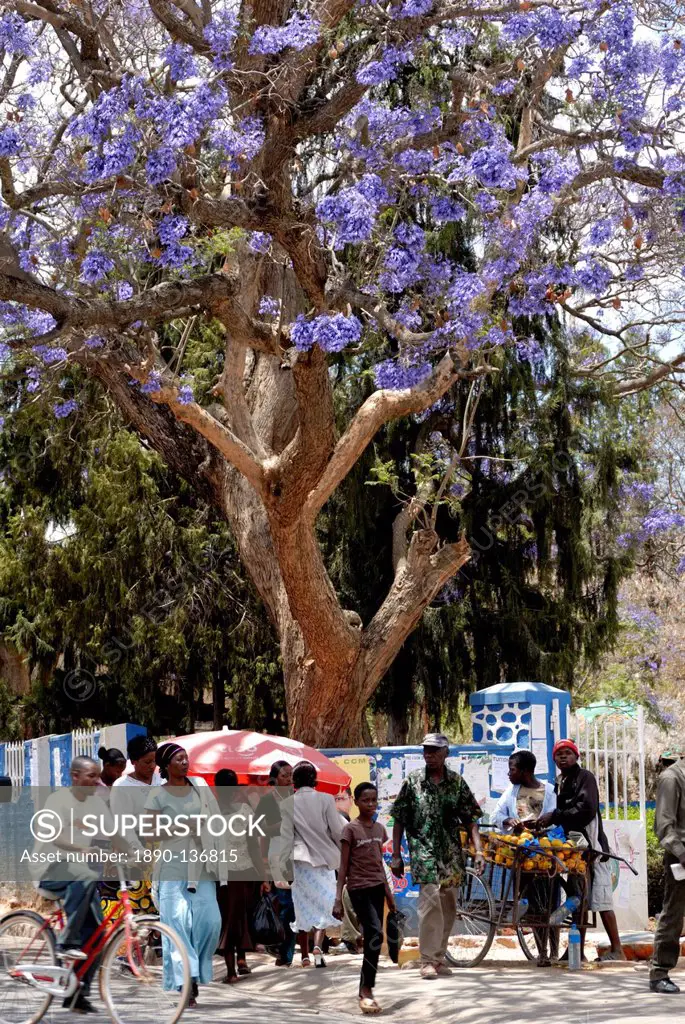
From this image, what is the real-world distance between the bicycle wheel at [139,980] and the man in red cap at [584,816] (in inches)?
145

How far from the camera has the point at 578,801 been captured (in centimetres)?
1077

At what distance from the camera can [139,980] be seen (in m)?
7.79

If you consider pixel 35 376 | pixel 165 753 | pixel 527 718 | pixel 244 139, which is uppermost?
pixel 244 139

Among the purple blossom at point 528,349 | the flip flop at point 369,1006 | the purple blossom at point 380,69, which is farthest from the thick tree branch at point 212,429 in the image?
the flip flop at point 369,1006

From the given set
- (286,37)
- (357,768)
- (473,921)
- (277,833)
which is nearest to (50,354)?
(286,37)

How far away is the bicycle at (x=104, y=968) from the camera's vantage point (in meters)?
7.77

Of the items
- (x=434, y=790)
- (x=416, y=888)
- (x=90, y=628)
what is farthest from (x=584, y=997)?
(x=90, y=628)

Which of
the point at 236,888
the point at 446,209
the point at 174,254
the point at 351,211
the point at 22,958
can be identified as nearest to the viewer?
the point at 22,958

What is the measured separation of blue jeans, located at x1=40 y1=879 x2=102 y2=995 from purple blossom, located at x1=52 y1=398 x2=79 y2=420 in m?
11.2

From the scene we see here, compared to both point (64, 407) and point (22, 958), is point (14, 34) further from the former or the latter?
point (22, 958)

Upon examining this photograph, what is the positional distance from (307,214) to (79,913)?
7442 mm

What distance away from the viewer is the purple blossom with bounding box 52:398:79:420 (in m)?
19.1

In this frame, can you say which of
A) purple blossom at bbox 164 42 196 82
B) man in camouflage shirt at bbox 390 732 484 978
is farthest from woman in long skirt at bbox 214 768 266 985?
purple blossom at bbox 164 42 196 82

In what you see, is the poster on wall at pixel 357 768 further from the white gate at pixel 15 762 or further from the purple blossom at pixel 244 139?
the purple blossom at pixel 244 139
